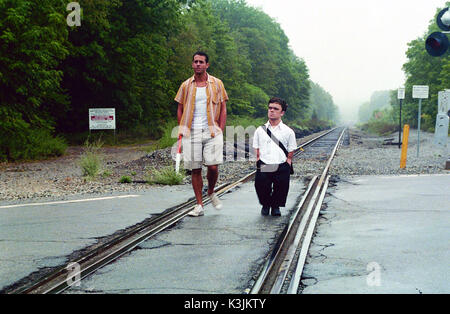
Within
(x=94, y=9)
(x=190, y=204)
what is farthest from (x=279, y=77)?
(x=190, y=204)

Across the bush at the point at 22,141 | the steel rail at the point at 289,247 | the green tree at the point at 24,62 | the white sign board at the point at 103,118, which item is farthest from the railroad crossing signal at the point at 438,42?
the white sign board at the point at 103,118

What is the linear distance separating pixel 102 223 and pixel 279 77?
6943cm

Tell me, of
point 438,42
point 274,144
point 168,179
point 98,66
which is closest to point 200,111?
point 274,144

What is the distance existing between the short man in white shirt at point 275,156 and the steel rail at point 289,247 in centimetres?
40

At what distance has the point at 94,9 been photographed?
944 inches

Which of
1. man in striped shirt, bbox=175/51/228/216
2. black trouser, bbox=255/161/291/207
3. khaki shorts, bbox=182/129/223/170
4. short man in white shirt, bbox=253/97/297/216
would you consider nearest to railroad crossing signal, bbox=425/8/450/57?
short man in white shirt, bbox=253/97/297/216

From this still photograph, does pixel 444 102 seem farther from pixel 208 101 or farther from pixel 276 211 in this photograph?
pixel 208 101

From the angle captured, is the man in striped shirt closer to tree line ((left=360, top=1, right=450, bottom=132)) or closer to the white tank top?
the white tank top

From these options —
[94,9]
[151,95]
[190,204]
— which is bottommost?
[190,204]

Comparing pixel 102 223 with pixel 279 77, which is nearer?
pixel 102 223

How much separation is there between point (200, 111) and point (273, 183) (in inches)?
53.3

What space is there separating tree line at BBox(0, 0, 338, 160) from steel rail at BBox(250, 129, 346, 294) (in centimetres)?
1057

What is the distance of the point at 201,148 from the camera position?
6898 mm
